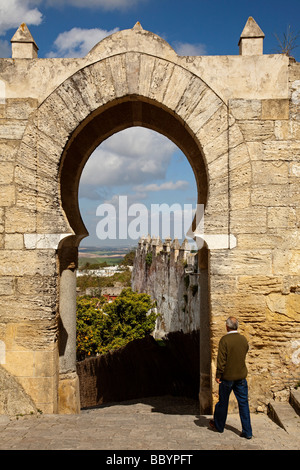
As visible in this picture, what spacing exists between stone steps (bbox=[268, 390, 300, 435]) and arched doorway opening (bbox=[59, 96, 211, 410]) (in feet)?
4.67

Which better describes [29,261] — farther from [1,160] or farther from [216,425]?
[216,425]

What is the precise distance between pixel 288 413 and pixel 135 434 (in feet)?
5.51

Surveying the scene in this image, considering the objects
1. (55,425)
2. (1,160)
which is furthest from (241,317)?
(1,160)

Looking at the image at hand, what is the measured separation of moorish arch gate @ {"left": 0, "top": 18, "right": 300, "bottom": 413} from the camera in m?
4.46

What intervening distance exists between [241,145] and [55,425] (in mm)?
3800

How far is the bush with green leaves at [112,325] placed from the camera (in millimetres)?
17594

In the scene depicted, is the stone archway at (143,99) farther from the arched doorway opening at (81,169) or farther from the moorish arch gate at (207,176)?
the arched doorway opening at (81,169)

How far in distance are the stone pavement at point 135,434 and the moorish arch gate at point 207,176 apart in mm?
430

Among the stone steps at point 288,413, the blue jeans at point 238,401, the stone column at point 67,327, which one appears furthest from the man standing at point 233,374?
the stone column at point 67,327

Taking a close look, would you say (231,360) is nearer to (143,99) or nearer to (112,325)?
(143,99)

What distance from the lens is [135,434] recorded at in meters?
3.70

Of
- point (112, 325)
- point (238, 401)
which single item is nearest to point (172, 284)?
point (112, 325)

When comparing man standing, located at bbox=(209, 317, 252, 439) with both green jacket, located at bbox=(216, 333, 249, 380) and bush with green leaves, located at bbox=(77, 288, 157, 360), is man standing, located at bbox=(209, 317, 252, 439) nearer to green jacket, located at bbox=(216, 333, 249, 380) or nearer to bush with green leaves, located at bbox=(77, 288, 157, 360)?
green jacket, located at bbox=(216, 333, 249, 380)

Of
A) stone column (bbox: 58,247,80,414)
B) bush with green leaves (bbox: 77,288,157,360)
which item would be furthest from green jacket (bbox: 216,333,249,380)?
bush with green leaves (bbox: 77,288,157,360)
